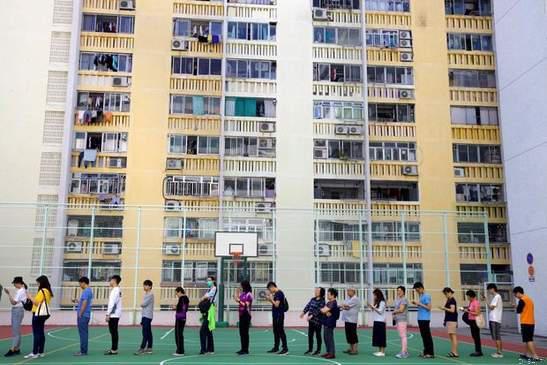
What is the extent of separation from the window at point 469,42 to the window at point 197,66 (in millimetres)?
12268

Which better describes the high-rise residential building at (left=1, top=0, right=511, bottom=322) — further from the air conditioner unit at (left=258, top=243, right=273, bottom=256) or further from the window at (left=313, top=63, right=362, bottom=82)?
the air conditioner unit at (left=258, top=243, right=273, bottom=256)

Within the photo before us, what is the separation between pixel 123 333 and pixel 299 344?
6.16m

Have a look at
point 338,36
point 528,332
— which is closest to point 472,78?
point 338,36

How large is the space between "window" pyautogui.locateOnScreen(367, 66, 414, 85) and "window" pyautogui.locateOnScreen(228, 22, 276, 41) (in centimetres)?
543

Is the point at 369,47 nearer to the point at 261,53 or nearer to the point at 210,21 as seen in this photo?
the point at 261,53

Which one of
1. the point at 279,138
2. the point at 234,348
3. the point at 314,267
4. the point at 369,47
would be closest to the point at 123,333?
the point at 234,348

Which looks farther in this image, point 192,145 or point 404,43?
point 404,43

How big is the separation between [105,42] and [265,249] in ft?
42.5

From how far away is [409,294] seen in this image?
25562 millimetres

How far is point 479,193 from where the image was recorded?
28.3 meters

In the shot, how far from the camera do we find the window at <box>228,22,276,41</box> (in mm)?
28453

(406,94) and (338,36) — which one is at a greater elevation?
(338,36)


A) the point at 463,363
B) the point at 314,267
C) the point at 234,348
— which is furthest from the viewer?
the point at 314,267

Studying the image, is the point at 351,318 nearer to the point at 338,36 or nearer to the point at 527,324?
the point at 527,324
